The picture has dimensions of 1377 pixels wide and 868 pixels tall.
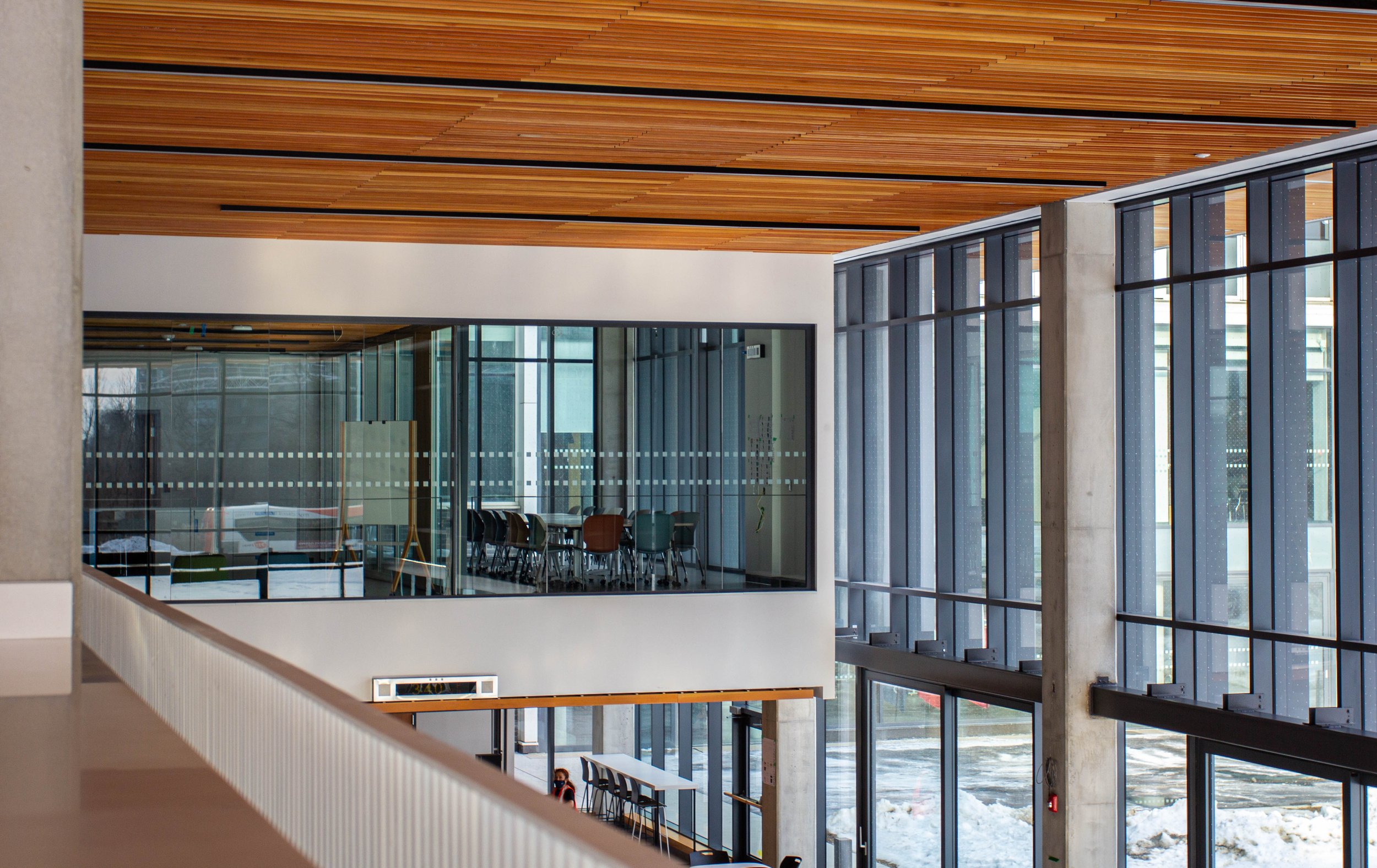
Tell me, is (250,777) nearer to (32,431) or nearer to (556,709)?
(32,431)

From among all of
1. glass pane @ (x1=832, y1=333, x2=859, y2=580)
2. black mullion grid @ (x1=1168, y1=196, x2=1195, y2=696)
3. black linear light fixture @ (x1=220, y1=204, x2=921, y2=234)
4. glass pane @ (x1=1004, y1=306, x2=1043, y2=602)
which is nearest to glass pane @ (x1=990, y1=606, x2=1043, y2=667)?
glass pane @ (x1=1004, y1=306, x2=1043, y2=602)

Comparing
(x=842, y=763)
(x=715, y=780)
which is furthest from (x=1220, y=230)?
(x=715, y=780)

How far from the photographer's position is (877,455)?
54.0 feet

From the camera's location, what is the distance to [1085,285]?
482 inches

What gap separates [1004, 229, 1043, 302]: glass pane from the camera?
44.8 ft

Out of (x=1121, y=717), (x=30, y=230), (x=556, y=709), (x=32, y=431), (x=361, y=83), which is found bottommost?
(x=556, y=709)

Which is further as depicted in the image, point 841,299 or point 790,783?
point 841,299

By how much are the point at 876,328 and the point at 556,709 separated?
9729mm

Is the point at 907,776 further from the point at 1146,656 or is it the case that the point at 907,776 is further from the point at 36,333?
the point at 36,333

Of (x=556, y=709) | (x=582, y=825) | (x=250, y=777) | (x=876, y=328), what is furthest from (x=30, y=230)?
(x=556, y=709)

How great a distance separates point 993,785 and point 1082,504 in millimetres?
3682

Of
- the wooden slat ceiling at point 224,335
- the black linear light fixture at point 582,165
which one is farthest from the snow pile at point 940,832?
the wooden slat ceiling at point 224,335

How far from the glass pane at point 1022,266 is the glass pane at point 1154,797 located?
171 inches

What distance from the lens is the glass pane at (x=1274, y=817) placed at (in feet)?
34.1
